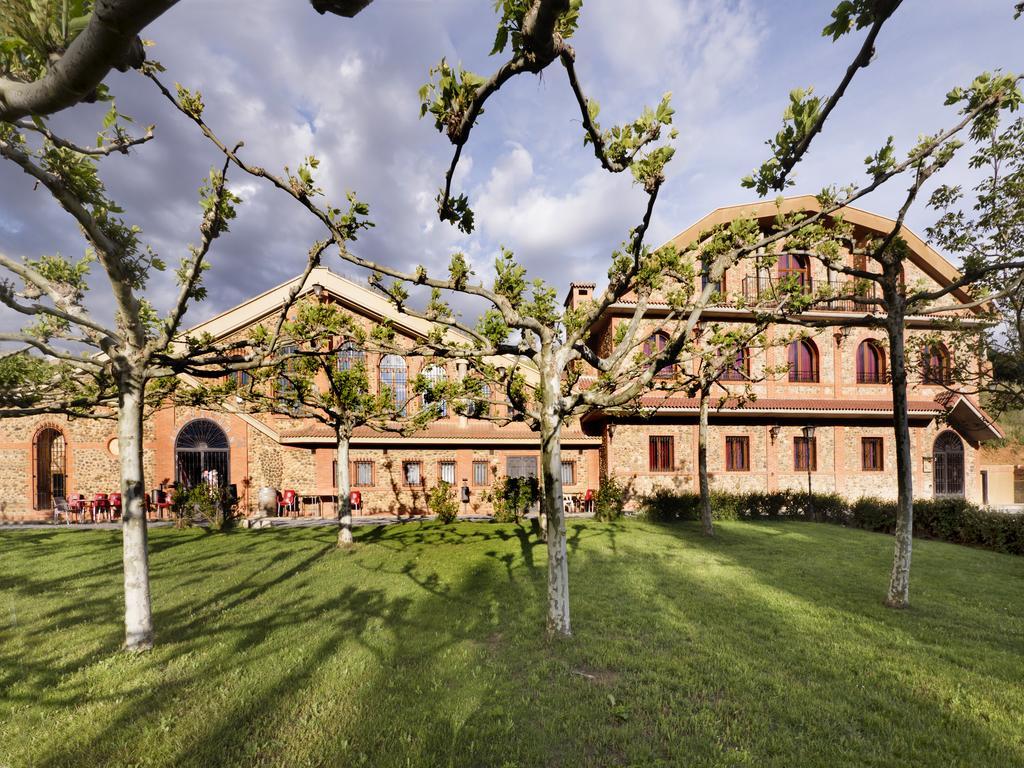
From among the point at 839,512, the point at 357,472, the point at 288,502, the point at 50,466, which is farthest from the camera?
the point at 357,472

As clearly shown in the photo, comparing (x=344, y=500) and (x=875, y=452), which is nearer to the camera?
(x=344, y=500)

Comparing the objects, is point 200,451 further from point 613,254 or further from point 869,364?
point 869,364

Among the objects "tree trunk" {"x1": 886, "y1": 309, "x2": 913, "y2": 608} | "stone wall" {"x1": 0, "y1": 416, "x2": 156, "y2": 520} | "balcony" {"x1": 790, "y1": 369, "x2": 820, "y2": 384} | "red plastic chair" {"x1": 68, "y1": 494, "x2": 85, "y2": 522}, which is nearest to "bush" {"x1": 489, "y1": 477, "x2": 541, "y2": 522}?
"tree trunk" {"x1": 886, "y1": 309, "x2": 913, "y2": 608}

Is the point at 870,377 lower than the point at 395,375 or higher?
lower

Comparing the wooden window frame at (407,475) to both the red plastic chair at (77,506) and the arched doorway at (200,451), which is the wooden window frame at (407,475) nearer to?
the arched doorway at (200,451)

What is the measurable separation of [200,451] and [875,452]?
1266 inches

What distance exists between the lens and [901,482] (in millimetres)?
7598

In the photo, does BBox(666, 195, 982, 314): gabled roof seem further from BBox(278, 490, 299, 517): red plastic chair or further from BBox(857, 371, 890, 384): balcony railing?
BBox(278, 490, 299, 517): red plastic chair

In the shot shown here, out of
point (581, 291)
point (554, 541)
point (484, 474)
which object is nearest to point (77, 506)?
point (484, 474)

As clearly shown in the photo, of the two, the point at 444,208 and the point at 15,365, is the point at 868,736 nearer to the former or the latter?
the point at 444,208

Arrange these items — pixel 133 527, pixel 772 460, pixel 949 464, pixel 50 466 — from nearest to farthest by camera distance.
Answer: pixel 133 527
pixel 50 466
pixel 772 460
pixel 949 464

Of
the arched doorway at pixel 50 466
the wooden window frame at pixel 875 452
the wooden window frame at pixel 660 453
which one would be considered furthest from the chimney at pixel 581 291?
the arched doorway at pixel 50 466

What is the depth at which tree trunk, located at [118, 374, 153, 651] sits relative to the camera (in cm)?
577

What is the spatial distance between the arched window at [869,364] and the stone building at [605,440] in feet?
0.21
